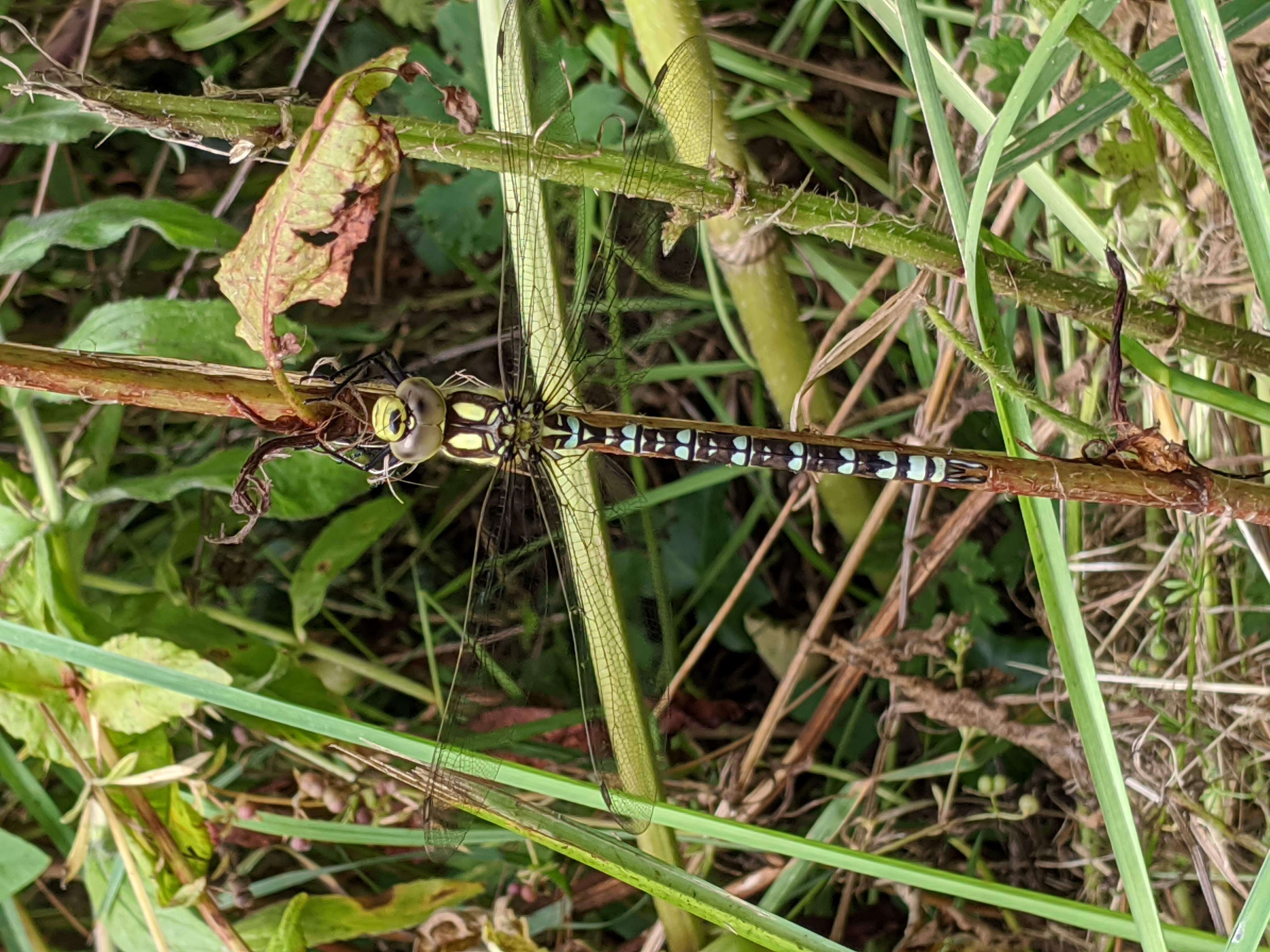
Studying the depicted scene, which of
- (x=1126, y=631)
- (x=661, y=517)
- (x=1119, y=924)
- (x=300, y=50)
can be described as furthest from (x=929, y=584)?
(x=300, y=50)

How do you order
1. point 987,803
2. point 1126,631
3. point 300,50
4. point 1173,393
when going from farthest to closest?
point 300,50
point 987,803
point 1126,631
point 1173,393

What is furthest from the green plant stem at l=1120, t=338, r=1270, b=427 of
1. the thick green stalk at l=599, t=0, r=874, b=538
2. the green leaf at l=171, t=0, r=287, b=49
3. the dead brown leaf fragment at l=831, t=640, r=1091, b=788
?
the green leaf at l=171, t=0, r=287, b=49

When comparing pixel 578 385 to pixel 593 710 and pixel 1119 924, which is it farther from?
pixel 1119 924

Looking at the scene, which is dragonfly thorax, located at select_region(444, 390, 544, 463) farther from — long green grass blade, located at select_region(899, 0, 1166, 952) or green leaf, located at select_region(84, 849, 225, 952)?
green leaf, located at select_region(84, 849, 225, 952)

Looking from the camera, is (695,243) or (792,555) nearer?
(695,243)

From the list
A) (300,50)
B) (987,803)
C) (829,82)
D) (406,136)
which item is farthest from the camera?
(300,50)

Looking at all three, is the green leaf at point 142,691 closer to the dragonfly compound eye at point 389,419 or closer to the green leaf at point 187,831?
the green leaf at point 187,831

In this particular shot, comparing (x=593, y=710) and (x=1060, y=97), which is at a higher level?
(x=1060, y=97)

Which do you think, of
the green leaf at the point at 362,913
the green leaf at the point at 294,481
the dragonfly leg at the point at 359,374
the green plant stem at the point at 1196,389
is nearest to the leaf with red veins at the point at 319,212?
the dragonfly leg at the point at 359,374

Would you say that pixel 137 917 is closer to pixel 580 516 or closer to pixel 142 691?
pixel 142 691
